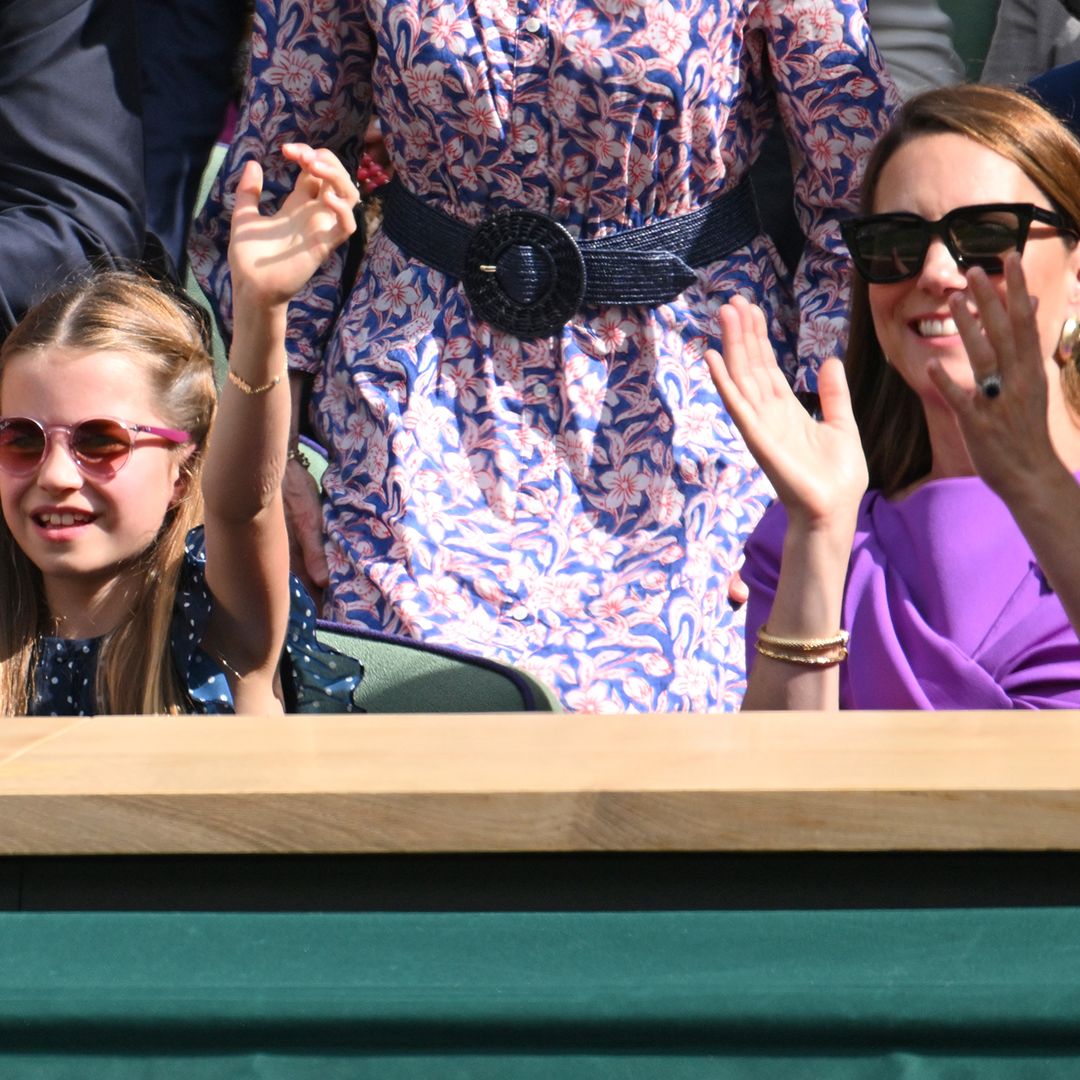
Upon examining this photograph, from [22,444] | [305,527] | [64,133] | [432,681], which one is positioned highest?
[64,133]

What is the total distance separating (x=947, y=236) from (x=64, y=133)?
136 centimetres

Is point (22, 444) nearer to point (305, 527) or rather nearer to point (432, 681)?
point (305, 527)

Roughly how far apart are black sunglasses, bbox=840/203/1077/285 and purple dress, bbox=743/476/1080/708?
0.25 meters

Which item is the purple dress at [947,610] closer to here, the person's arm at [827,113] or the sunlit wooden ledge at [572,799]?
the person's arm at [827,113]

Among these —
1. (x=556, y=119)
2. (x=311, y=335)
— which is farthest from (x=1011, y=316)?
(x=311, y=335)

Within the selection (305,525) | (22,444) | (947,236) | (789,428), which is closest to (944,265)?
(947,236)

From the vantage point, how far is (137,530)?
2285 millimetres

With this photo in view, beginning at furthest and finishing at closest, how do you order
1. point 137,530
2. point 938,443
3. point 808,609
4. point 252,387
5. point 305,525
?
1. point 305,525
2. point 137,530
3. point 938,443
4. point 252,387
5. point 808,609

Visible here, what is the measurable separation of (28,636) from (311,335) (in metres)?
0.64

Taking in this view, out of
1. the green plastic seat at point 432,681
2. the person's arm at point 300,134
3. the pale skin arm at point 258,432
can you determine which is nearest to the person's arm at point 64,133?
the person's arm at point 300,134

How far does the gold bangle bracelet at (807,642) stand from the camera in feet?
5.82

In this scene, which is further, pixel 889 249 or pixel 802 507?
pixel 889 249

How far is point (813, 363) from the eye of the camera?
8.06 ft

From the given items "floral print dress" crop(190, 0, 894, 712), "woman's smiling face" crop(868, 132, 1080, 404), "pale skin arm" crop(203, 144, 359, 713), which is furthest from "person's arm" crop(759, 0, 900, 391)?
"pale skin arm" crop(203, 144, 359, 713)
